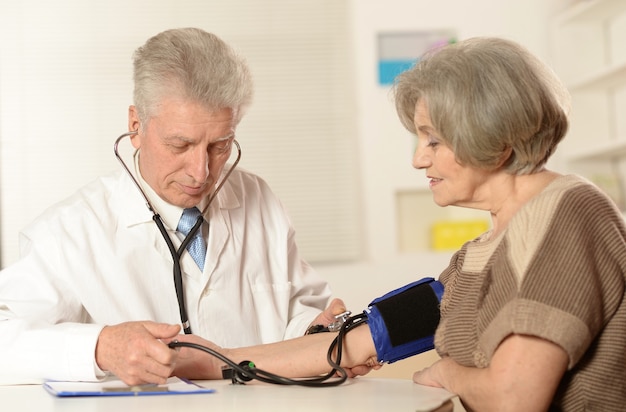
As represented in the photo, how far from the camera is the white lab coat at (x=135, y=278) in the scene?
1633mm

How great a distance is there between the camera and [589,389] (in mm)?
1271

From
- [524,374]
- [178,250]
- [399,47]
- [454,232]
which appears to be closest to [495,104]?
[524,374]

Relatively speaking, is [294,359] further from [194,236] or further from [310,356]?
[194,236]

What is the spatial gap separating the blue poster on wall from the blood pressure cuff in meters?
3.41

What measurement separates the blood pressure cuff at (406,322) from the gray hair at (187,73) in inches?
23.8

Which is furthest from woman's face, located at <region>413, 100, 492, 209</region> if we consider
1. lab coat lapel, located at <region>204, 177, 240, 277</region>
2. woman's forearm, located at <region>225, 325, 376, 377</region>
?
lab coat lapel, located at <region>204, 177, 240, 277</region>

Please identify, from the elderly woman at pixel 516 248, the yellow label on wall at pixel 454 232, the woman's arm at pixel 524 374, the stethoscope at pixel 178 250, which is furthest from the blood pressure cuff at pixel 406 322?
the yellow label on wall at pixel 454 232

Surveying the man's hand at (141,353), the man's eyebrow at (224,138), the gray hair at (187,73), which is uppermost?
the gray hair at (187,73)

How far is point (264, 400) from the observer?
1280mm

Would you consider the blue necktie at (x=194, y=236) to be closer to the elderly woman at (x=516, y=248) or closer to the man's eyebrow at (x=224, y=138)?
the man's eyebrow at (x=224, y=138)

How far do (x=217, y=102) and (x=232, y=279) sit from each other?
1.40 feet

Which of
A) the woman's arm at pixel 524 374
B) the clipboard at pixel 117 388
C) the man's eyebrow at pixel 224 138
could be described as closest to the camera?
the woman's arm at pixel 524 374

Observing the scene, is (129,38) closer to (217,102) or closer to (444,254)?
(444,254)

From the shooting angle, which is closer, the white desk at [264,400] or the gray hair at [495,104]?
the white desk at [264,400]
